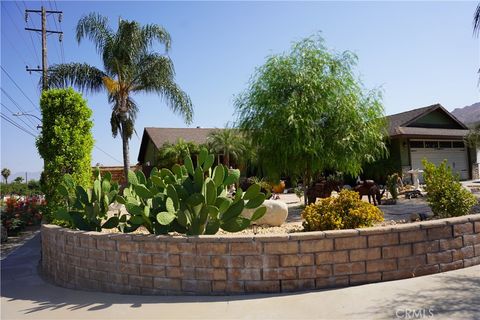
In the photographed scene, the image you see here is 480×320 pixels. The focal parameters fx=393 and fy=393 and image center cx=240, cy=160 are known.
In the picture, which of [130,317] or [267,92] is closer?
[130,317]

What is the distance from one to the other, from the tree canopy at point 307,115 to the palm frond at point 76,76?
8.27 m

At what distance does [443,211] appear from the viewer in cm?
713

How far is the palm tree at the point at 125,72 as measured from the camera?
58.6ft

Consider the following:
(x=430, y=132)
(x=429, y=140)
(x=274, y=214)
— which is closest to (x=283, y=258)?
(x=274, y=214)

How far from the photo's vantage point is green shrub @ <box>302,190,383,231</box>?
6125mm

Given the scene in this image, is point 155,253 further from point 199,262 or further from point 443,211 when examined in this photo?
point 443,211

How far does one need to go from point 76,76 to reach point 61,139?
10.6m

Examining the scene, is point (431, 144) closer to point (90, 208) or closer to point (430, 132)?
point (430, 132)

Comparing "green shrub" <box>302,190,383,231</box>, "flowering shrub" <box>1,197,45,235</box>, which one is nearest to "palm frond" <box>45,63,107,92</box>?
"flowering shrub" <box>1,197,45,235</box>

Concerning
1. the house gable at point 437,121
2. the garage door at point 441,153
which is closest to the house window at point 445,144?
the garage door at point 441,153

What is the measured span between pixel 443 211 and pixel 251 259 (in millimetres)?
4014

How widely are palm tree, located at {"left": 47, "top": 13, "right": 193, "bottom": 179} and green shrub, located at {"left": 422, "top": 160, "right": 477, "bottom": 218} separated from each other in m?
13.6

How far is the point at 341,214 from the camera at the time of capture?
6.26 metres

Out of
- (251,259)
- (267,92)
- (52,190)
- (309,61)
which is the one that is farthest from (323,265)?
(309,61)
